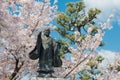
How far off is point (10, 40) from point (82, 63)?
5.08 metres

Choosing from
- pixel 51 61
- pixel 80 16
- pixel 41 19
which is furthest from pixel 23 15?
pixel 80 16

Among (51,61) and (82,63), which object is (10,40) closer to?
(51,61)

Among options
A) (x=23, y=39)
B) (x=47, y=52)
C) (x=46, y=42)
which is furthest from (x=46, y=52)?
(x=23, y=39)

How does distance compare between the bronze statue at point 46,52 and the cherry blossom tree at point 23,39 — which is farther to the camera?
the cherry blossom tree at point 23,39

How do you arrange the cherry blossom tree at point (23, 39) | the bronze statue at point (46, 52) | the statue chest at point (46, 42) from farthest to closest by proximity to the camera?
the cherry blossom tree at point (23, 39), the statue chest at point (46, 42), the bronze statue at point (46, 52)

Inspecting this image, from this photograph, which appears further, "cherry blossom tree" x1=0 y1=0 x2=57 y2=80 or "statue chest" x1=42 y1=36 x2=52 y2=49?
"cherry blossom tree" x1=0 y1=0 x2=57 y2=80

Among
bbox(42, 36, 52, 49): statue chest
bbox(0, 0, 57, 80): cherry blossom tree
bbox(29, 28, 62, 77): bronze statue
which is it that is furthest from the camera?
bbox(0, 0, 57, 80): cherry blossom tree

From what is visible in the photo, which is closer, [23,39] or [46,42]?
[46,42]

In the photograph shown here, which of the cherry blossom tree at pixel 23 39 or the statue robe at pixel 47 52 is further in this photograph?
the cherry blossom tree at pixel 23 39

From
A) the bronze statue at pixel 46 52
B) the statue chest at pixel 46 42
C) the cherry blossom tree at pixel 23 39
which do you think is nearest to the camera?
the bronze statue at pixel 46 52

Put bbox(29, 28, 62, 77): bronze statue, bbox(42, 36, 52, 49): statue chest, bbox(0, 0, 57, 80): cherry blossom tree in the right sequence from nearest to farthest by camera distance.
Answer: bbox(29, 28, 62, 77): bronze statue
bbox(42, 36, 52, 49): statue chest
bbox(0, 0, 57, 80): cherry blossom tree

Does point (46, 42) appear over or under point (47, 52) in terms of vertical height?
over

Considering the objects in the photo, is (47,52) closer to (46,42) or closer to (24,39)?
(46,42)

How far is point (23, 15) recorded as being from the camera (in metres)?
16.0
